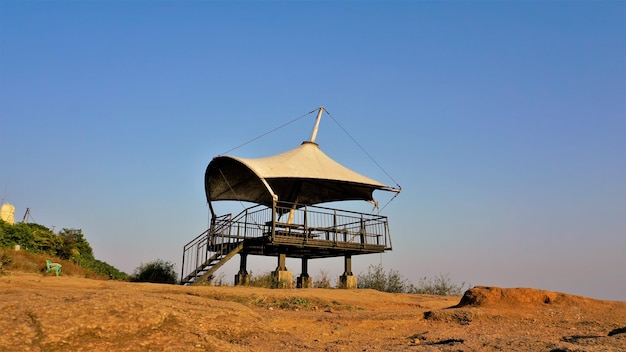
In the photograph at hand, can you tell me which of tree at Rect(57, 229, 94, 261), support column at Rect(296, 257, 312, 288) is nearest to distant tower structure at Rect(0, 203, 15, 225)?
tree at Rect(57, 229, 94, 261)

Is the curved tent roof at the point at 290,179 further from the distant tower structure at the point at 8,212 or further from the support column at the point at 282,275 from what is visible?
the distant tower structure at the point at 8,212

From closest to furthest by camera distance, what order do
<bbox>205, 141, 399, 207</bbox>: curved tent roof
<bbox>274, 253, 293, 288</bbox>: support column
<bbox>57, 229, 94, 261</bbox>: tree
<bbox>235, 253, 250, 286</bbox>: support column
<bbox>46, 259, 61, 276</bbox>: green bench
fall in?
<bbox>46, 259, 61, 276</bbox>: green bench
<bbox>274, 253, 293, 288</bbox>: support column
<bbox>205, 141, 399, 207</bbox>: curved tent roof
<bbox>235, 253, 250, 286</bbox>: support column
<bbox>57, 229, 94, 261</bbox>: tree

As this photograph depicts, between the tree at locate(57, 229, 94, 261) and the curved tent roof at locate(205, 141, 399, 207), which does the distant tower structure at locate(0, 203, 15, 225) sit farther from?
the curved tent roof at locate(205, 141, 399, 207)

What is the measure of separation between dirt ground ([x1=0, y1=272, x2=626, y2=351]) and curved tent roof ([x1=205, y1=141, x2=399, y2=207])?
27.8 ft

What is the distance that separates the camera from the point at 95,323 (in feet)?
14.5

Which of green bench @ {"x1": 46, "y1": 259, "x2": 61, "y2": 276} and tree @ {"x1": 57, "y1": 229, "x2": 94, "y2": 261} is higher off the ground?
tree @ {"x1": 57, "y1": 229, "x2": 94, "y2": 261}

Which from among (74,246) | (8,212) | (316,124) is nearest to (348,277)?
(316,124)

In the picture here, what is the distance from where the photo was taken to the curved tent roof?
63.1 feet

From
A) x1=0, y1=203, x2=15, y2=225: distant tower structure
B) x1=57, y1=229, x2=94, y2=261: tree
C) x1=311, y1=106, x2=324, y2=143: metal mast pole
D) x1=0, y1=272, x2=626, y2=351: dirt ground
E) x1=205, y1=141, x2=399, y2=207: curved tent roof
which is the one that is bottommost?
x1=0, y1=272, x2=626, y2=351: dirt ground

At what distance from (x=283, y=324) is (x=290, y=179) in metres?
11.4

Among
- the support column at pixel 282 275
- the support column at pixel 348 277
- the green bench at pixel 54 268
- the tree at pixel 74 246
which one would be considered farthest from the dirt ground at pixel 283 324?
the tree at pixel 74 246

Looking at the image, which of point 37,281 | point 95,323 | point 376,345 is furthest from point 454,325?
point 37,281

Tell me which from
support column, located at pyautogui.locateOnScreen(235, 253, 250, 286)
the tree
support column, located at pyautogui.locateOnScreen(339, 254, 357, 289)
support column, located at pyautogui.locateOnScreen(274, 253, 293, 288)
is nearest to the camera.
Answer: support column, located at pyautogui.locateOnScreen(274, 253, 293, 288)

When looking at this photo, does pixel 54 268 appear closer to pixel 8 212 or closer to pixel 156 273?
pixel 156 273
